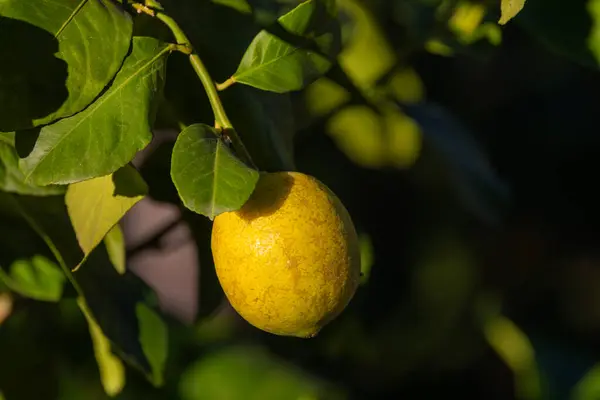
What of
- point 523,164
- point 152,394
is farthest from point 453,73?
point 152,394

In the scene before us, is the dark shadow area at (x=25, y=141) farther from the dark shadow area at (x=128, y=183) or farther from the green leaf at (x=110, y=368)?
the green leaf at (x=110, y=368)

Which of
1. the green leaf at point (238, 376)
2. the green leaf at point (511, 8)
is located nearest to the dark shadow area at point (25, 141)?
the green leaf at point (511, 8)

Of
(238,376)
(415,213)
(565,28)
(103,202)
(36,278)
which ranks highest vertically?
(565,28)

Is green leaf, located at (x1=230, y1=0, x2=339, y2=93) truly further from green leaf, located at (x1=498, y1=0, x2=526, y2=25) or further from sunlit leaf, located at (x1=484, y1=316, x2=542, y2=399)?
sunlit leaf, located at (x1=484, y1=316, x2=542, y2=399)

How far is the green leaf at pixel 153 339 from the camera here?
2.41ft

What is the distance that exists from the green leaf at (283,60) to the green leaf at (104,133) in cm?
6

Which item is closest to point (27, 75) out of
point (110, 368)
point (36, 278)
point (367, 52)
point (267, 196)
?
point (267, 196)

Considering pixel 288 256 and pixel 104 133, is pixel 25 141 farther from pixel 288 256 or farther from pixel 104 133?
pixel 288 256

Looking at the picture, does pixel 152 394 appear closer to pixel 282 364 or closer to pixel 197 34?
pixel 282 364

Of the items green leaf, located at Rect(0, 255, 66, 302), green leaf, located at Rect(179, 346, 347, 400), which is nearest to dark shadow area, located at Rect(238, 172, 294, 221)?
green leaf, located at Rect(0, 255, 66, 302)

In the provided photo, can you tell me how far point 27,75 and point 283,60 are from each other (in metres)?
0.15

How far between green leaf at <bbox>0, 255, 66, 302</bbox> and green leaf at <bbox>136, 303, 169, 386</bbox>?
8cm

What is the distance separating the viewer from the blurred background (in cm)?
70

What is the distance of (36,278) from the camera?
0.68 metres
